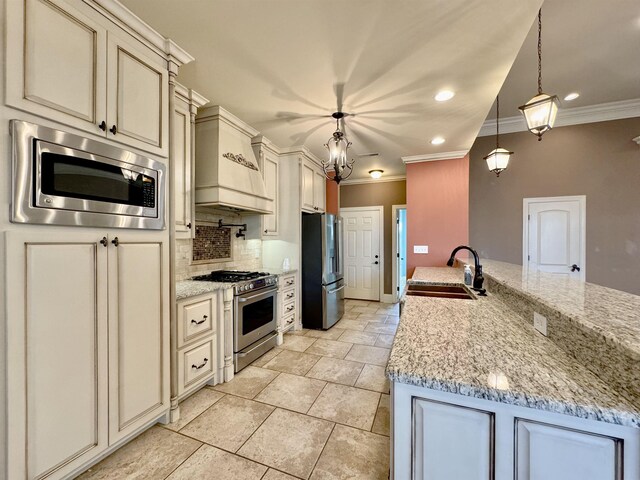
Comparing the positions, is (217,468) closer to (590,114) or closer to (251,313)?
(251,313)

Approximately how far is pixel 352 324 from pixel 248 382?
207 cm

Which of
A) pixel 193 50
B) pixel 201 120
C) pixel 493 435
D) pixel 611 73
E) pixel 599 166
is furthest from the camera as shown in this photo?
pixel 599 166

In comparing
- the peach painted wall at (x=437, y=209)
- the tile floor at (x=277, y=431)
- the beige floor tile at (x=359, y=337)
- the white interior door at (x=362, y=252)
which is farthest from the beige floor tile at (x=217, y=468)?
the white interior door at (x=362, y=252)

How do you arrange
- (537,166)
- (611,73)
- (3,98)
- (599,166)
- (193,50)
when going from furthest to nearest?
(537,166)
(599,166)
(611,73)
(193,50)
(3,98)

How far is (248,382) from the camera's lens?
2457 millimetres

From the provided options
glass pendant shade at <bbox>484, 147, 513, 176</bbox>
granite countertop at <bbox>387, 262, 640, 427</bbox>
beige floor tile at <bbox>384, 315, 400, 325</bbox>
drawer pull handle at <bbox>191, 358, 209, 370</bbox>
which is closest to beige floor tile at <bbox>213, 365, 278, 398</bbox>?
drawer pull handle at <bbox>191, 358, 209, 370</bbox>

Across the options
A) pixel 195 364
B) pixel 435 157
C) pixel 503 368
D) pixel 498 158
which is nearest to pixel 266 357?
pixel 195 364

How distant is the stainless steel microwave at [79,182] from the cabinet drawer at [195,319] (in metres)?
0.72

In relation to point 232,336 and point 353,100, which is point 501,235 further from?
point 232,336

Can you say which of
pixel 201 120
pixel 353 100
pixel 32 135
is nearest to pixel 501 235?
pixel 353 100

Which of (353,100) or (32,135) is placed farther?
(353,100)

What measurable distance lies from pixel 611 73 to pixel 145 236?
493cm

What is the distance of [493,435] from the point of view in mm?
796

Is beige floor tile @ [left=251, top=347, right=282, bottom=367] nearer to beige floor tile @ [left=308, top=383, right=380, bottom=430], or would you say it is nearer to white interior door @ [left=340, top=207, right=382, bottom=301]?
beige floor tile @ [left=308, top=383, right=380, bottom=430]
